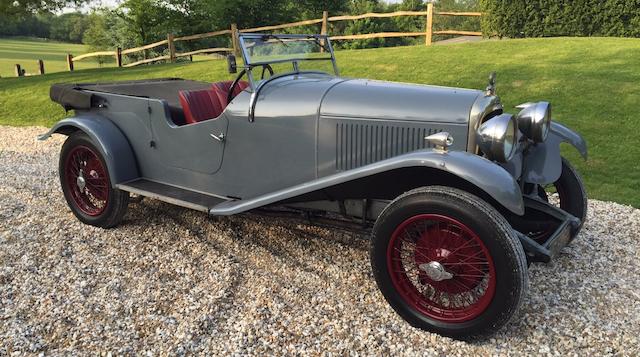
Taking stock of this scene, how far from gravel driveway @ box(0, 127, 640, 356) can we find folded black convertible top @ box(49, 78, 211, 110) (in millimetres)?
1143

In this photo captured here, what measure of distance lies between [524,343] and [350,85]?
204cm

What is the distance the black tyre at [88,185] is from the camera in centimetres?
426

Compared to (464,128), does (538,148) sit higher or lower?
lower

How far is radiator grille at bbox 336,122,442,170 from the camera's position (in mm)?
3117

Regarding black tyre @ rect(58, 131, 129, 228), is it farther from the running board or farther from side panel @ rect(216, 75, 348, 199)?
side panel @ rect(216, 75, 348, 199)

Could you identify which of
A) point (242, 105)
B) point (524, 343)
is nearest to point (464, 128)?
point (524, 343)

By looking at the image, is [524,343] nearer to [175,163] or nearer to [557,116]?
[175,163]

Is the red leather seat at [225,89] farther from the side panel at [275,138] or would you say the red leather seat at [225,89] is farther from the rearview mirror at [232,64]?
the side panel at [275,138]

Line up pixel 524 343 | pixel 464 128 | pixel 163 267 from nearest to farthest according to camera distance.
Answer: pixel 524 343 < pixel 464 128 < pixel 163 267

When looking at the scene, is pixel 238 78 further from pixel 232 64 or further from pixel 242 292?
pixel 242 292

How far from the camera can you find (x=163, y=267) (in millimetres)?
3674

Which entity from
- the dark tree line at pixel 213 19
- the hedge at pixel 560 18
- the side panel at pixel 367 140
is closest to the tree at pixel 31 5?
the dark tree line at pixel 213 19

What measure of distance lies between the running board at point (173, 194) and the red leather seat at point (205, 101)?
61 cm

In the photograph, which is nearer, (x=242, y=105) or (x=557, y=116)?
(x=242, y=105)
